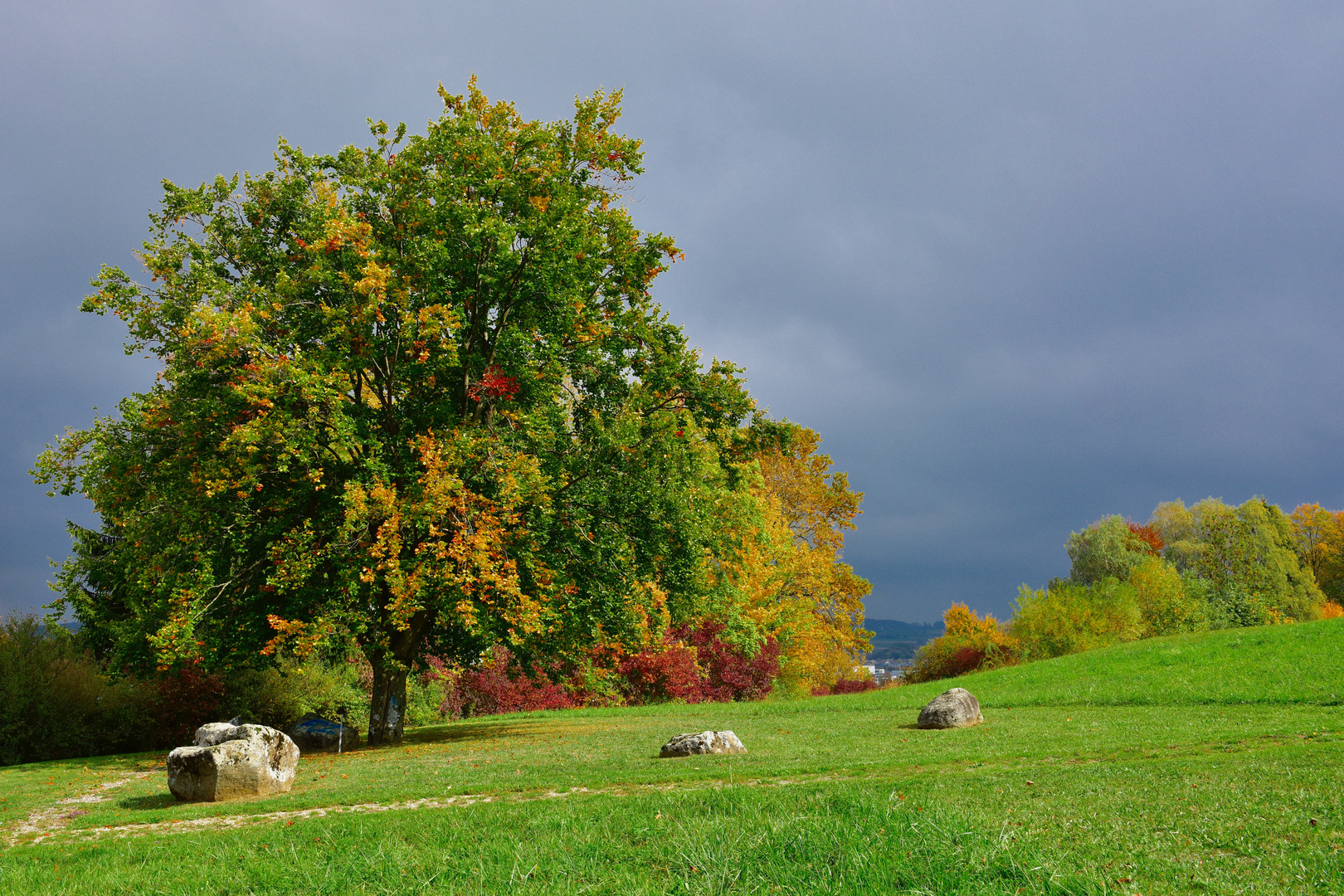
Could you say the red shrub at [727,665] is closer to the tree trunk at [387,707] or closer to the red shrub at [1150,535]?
the tree trunk at [387,707]

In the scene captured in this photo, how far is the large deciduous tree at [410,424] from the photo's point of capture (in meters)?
15.3

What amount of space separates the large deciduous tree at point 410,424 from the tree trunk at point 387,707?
0.09 metres

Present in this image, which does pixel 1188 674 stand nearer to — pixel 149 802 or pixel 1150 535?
pixel 149 802

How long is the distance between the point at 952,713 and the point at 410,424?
14.9m

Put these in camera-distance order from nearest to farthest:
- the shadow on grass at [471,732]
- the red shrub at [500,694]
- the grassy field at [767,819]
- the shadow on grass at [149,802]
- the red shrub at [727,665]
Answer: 1. the grassy field at [767,819]
2. the shadow on grass at [149,802]
3. the shadow on grass at [471,732]
4. the red shrub at [727,665]
5. the red shrub at [500,694]

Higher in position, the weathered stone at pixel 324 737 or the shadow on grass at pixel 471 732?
the weathered stone at pixel 324 737

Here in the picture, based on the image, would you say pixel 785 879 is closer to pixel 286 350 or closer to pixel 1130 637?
pixel 286 350

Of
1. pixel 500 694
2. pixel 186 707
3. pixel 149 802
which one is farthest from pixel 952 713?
pixel 500 694

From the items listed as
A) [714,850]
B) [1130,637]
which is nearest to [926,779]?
[714,850]

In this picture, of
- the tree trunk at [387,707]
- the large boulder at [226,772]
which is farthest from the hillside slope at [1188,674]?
the large boulder at [226,772]

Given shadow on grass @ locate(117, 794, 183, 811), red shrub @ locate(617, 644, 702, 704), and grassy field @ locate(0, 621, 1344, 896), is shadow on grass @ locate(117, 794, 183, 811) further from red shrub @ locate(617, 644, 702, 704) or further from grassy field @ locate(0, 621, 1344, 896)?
red shrub @ locate(617, 644, 702, 704)

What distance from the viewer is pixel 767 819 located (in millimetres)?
6395

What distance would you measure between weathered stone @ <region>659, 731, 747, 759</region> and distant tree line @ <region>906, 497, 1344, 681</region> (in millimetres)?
27602

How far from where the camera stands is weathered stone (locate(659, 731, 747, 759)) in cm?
1327
